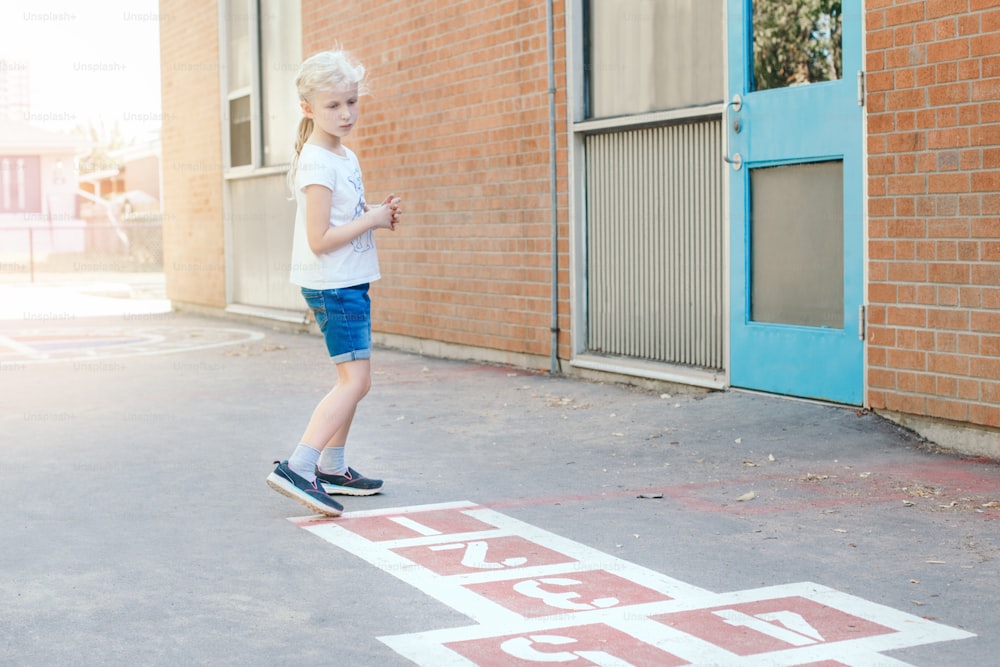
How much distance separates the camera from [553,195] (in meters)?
9.91

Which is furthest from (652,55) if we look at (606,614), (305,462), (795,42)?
(606,614)

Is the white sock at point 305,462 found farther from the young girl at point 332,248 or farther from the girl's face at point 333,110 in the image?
the girl's face at point 333,110

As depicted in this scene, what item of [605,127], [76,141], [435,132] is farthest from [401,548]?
[76,141]

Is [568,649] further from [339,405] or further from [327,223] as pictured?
[327,223]

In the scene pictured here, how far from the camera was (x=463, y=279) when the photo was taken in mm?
11266

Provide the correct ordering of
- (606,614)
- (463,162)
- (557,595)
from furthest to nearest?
1. (463,162)
2. (557,595)
3. (606,614)

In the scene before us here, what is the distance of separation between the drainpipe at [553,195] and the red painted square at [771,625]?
5.89 meters

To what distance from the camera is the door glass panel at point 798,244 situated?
7.38 m

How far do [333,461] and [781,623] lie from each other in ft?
8.23

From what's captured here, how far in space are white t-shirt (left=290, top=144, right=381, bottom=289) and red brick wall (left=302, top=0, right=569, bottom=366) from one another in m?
4.37

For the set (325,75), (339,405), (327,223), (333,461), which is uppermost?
(325,75)

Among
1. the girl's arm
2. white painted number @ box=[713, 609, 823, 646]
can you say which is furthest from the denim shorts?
white painted number @ box=[713, 609, 823, 646]

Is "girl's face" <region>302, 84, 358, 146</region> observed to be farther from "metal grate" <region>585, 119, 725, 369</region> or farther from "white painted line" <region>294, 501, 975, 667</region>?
"metal grate" <region>585, 119, 725, 369</region>

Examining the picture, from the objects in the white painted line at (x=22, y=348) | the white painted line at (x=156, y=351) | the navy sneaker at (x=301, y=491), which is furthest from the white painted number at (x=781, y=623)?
the white painted line at (x=22, y=348)
